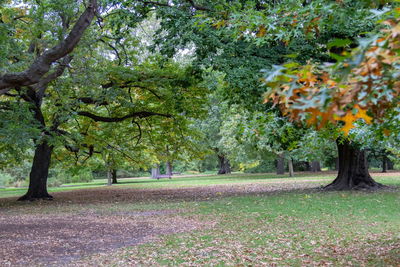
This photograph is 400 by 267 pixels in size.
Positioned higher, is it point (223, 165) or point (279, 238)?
point (223, 165)

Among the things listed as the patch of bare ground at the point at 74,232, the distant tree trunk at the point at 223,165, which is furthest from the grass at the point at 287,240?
the distant tree trunk at the point at 223,165

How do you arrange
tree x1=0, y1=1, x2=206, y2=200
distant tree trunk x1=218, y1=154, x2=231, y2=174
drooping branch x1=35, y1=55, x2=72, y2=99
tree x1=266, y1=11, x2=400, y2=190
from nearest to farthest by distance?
tree x1=266, y1=11, x2=400, y2=190 < drooping branch x1=35, y1=55, x2=72, y2=99 < tree x1=0, y1=1, x2=206, y2=200 < distant tree trunk x1=218, y1=154, x2=231, y2=174

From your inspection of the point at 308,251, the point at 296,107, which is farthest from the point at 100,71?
the point at 296,107

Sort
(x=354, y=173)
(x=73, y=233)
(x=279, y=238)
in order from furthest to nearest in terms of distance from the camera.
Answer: (x=354, y=173), (x=73, y=233), (x=279, y=238)

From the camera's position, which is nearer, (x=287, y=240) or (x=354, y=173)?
(x=287, y=240)

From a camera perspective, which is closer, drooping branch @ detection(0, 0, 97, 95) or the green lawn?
the green lawn

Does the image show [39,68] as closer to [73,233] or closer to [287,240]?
[73,233]

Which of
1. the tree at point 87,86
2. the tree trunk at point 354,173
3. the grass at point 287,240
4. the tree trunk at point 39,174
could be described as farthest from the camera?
the tree trunk at point 39,174

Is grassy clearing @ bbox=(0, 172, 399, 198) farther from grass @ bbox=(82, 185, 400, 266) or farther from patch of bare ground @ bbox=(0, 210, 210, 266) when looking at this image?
patch of bare ground @ bbox=(0, 210, 210, 266)

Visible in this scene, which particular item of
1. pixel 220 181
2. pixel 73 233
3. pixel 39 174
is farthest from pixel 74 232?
pixel 220 181

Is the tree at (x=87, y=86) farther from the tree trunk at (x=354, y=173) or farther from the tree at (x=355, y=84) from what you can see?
the tree at (x=355, y=84)

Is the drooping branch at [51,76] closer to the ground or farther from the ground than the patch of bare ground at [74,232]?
farther from the ground

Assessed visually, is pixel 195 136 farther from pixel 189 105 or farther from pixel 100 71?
pixel 100 71

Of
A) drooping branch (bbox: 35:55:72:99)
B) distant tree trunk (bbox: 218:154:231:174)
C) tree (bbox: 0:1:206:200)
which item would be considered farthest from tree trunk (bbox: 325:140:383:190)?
distant tree trunk (bbox: 218:154:231:174)
